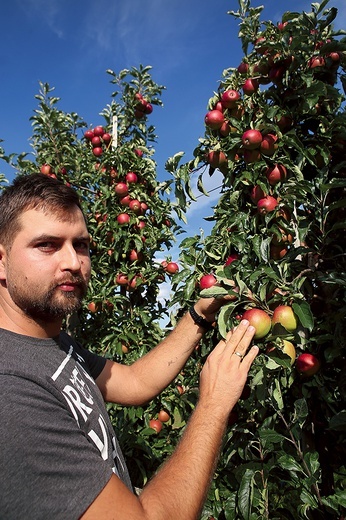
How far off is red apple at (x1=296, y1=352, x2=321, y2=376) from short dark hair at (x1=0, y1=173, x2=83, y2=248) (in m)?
1.13

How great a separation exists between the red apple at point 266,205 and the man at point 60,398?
475 mm

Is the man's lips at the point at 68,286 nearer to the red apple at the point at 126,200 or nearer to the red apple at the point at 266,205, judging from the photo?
the red apple at the point at 266,205

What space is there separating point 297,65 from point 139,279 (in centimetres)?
269

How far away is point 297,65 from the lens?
6.75 ft

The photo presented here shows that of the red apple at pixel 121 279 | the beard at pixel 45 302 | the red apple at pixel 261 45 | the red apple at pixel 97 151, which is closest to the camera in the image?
the beard at pixel 45 302

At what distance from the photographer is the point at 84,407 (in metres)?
1.31

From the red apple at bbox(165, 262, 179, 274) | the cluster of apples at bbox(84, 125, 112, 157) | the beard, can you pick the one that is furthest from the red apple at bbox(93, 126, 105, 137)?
the beard

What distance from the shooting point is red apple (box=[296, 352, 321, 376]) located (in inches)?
70.8

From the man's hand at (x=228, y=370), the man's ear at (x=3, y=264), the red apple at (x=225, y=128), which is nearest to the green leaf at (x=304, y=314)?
the man's hand at (x=228, y=370)

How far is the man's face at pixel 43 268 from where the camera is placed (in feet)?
4.48

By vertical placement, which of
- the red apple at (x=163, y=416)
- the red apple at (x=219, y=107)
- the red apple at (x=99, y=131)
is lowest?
the red apple at (x=163, y=416)

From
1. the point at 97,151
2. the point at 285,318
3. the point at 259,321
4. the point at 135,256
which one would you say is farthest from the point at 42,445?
the point at 97,151

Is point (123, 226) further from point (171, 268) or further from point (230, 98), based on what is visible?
point (230, 98)

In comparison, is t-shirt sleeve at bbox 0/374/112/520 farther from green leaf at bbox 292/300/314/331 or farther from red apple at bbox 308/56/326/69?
red apple at bbox 308/56/326/69
